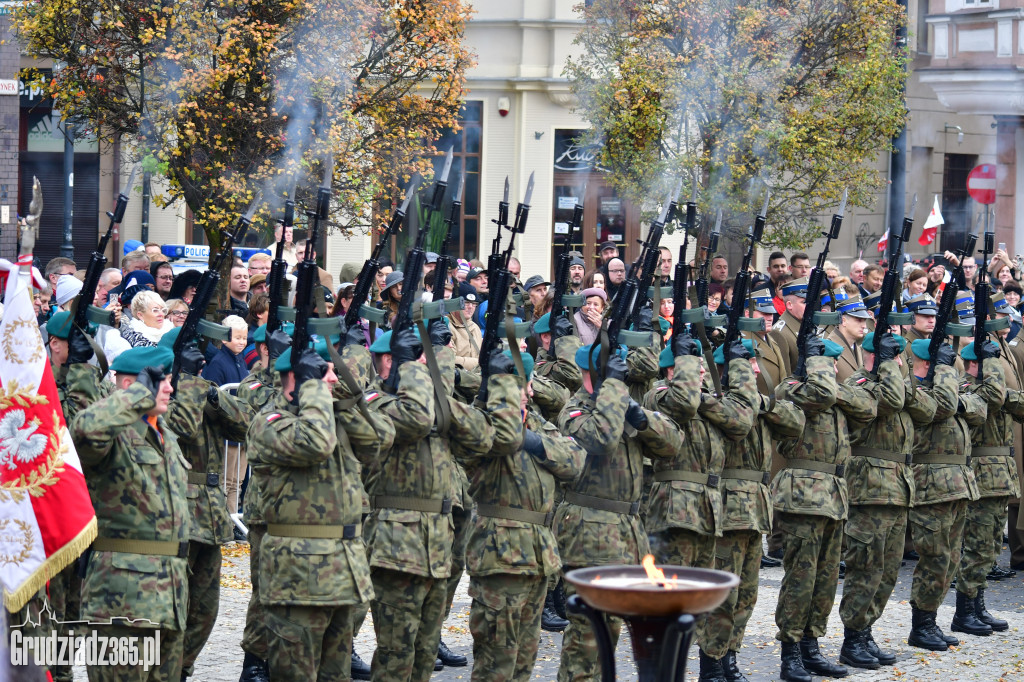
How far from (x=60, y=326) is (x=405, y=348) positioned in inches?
72.3

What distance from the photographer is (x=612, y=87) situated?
16.6 meters

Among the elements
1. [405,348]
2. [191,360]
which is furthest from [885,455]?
[191,360]

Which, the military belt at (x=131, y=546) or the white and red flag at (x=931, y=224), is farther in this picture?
the white and red flag at (x=931, y=224)

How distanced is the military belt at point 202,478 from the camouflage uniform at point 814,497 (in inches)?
127

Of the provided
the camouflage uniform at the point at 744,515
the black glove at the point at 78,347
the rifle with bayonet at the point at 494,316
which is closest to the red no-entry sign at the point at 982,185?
the camouflage uniform at the point at 744,515

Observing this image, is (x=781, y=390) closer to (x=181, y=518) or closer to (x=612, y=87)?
(x=181, y=518)

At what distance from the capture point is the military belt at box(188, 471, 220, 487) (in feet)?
24.5

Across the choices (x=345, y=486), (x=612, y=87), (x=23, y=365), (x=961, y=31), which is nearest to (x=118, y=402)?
(x=23, y=365)

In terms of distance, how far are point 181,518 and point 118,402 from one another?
2.03 feet

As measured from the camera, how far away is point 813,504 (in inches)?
328

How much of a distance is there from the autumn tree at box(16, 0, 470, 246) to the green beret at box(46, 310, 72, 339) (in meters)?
5.41

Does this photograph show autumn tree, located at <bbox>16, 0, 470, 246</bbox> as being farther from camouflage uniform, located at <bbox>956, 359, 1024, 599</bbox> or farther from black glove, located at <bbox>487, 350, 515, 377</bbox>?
black glove, located at <bbox>487, 350, 515, 377</bbox>

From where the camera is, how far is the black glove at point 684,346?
786 cm

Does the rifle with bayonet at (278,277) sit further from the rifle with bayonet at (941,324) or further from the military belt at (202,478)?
the rifle with bayonet at (941,324)
